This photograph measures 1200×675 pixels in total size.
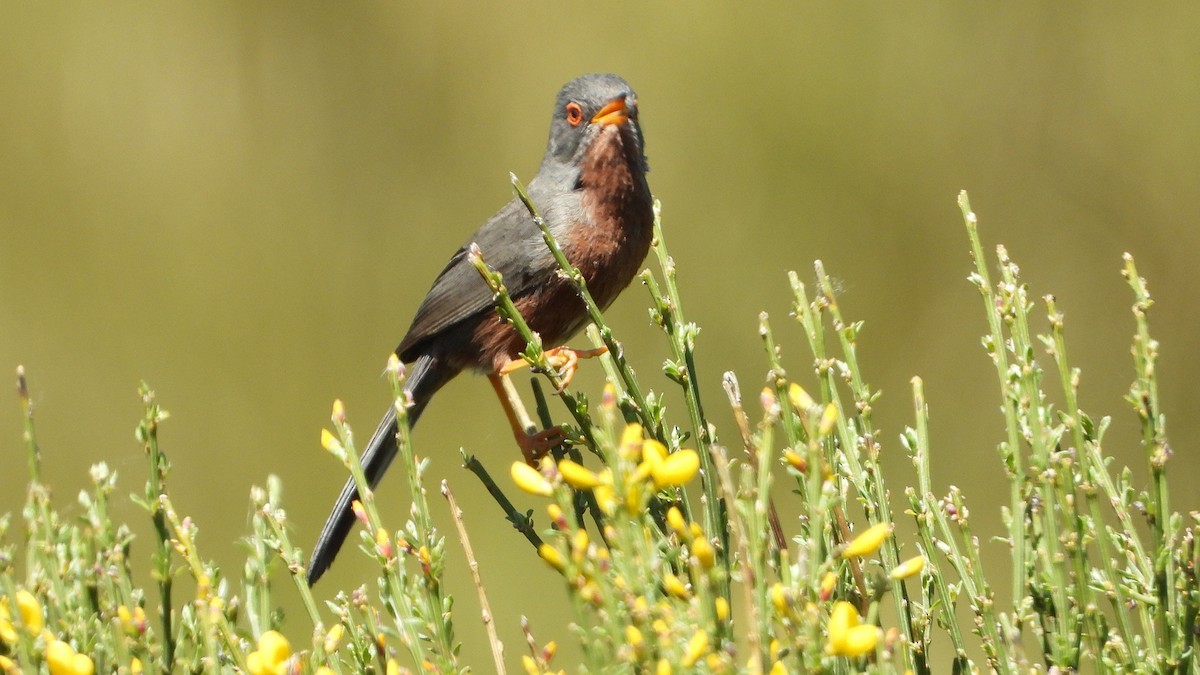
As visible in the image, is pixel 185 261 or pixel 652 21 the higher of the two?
pixel 652 21

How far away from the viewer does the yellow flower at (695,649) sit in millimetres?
1147

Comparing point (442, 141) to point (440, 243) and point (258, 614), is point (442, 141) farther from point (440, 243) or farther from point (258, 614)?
point (258, 614)

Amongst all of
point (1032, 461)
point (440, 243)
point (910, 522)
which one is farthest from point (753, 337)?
point (1032, 461)

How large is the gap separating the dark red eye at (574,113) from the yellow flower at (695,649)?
2593mm

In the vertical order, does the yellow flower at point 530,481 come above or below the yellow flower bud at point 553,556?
above

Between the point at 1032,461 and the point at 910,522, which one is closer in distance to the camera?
the point at 1032,461

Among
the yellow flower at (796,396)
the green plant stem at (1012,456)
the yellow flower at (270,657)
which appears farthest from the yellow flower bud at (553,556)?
the green plant stem at (1012,456)

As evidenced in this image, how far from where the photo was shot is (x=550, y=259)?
3.30 m

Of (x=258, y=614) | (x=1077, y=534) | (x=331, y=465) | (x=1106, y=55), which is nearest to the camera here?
(x=1077, y=534)

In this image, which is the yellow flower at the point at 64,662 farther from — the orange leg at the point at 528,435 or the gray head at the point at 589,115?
the gray head at the point at 589,115

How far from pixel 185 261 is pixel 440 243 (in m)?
1.09

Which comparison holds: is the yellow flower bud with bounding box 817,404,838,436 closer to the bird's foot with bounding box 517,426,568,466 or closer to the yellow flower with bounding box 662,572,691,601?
the yellow flower with bounding box 662,572,691,601

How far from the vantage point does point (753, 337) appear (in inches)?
190

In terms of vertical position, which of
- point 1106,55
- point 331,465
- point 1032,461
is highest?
point 1106,55
